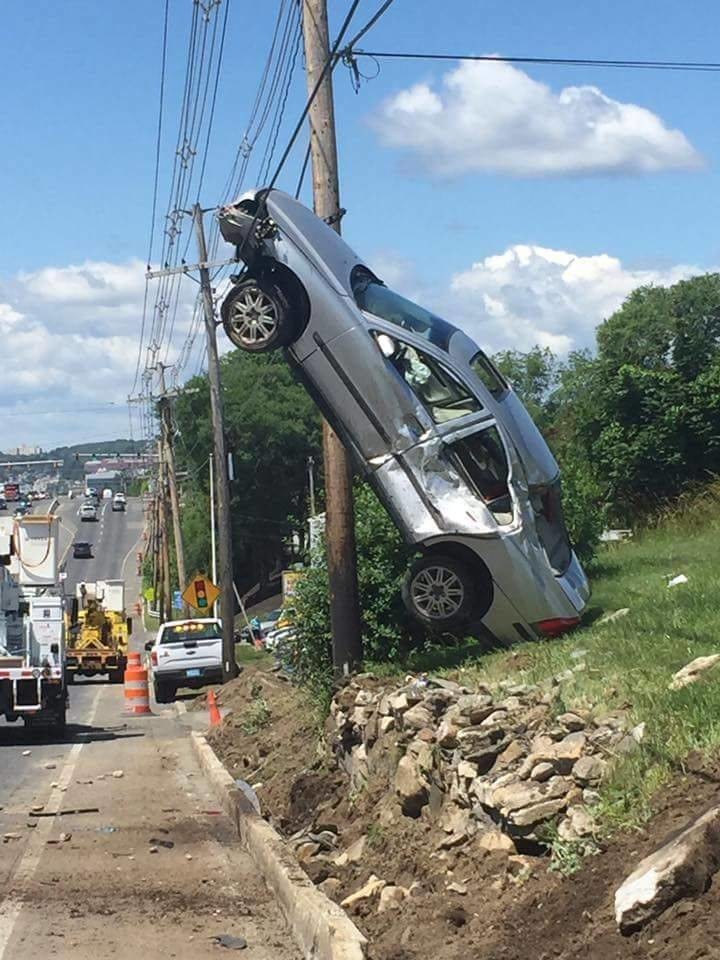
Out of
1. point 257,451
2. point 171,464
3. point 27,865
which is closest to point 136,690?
point 27,865

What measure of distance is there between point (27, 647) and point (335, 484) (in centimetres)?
880

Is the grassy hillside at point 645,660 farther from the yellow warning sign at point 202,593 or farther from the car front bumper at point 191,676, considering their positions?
the yellow warning sign at point 202,593

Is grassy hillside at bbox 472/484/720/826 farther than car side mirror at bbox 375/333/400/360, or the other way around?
car side mirror at bbox 375/333/400/360

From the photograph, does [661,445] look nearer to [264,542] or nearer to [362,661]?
[362,661]

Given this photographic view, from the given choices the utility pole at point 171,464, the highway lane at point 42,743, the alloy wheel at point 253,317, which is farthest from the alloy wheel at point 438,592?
the utility pole at point 171,464

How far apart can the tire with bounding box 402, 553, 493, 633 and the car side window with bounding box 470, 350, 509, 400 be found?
177cm

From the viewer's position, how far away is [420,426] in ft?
45.6

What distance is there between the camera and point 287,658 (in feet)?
55.6

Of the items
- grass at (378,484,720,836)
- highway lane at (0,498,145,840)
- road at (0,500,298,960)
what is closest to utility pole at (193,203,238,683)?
highway lane at (0,498,145,840)

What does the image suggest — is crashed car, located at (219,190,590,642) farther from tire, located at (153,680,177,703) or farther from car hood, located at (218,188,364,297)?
tire, located at (153,680,177,703)

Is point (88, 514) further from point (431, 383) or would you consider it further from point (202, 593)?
point (431, 383)

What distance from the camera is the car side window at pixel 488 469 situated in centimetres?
1394

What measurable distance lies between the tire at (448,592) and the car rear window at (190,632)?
→ 19.1 metres

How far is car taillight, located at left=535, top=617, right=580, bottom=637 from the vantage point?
45.5 ft
